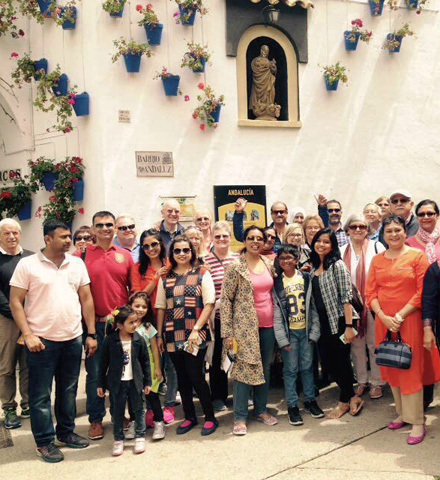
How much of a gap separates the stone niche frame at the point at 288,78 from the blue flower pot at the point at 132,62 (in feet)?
5.21

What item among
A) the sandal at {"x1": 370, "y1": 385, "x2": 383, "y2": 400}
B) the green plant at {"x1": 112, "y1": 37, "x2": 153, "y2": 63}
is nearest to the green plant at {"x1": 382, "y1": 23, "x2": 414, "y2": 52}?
the green plant at {"x1": 112, "y1": 37, "x2": 153, "y2": 63}

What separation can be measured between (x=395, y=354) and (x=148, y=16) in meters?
5.64

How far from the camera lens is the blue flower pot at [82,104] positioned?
8.17m

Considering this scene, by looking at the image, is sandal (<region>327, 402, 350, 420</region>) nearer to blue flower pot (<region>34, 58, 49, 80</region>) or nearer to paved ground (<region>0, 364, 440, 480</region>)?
paved ground (<region>0, 364, 440, 480</region>)

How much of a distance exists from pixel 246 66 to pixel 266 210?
7.18 ft

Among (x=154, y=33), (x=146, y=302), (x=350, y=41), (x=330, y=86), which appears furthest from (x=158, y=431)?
(x=350, y=41)

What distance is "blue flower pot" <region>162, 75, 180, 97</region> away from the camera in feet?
27.4

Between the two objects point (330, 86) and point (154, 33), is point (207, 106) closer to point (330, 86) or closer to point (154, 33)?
point (154, 33)

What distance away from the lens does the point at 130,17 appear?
8.25 meters

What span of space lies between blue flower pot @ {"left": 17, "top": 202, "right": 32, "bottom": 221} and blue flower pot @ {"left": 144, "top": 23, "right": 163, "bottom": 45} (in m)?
3.05

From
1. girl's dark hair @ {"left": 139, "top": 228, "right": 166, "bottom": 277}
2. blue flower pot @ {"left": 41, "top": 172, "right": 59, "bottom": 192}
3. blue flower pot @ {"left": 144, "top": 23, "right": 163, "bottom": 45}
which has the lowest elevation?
girl's dark hair @ {"left": 139, "top": 228, "right": 166, "bottom": 277}

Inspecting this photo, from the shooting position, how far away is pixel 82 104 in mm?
8211

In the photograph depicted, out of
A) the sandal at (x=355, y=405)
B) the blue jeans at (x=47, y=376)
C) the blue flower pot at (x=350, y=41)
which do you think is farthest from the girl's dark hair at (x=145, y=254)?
the blue flower pot at (x=350, y=41)

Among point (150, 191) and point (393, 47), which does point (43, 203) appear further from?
point (393, 47)
